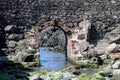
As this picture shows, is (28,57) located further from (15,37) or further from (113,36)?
(113,36)

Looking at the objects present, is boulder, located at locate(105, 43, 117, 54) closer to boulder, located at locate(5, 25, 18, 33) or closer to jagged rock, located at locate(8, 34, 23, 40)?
jagged rock, located at locate(8, 34, 23, 40)

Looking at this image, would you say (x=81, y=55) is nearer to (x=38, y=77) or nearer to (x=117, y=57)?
(x=117, y=57)

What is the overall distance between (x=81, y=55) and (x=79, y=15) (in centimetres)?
240

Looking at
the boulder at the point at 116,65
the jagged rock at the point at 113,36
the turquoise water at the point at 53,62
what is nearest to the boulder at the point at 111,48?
the jagged rock at the point at 113,36

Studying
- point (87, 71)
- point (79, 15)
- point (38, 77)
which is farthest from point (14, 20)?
point (38, 77)

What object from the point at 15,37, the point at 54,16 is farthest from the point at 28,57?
the point at 54,16

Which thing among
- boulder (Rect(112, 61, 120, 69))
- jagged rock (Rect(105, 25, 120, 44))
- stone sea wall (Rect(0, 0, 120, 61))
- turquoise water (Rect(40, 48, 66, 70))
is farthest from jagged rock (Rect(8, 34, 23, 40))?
boulder (Rect(112, 61, 120, 69))

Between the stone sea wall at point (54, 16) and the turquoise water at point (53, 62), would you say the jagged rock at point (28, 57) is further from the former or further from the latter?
the stone sea wall at point (54, 16)

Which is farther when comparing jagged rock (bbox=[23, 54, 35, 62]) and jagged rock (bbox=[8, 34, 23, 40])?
jagged rock (bbox=[8, 34, 23, 40])

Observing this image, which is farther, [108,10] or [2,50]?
[108,10]

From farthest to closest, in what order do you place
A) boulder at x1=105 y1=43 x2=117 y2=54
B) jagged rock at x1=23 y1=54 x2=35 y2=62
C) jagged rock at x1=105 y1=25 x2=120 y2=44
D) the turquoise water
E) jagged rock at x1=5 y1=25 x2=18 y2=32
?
jagged rock at x1=105 y1=25 x2=120 y2=44, boulder at x1=105 y1=43 x2=117 y2=54, jagged rock at x1=5 y1=25 x2=18 y2=32, the turquoise water, jagged rock at x1=23 y1=54 x2=35 y2=62

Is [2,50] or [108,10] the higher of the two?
[108,10]

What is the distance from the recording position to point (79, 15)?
69.7 feet

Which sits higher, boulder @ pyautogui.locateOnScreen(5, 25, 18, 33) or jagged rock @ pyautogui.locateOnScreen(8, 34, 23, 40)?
boulder @ pyautogui.locateOnScreen(5, 25, 18, 33)
